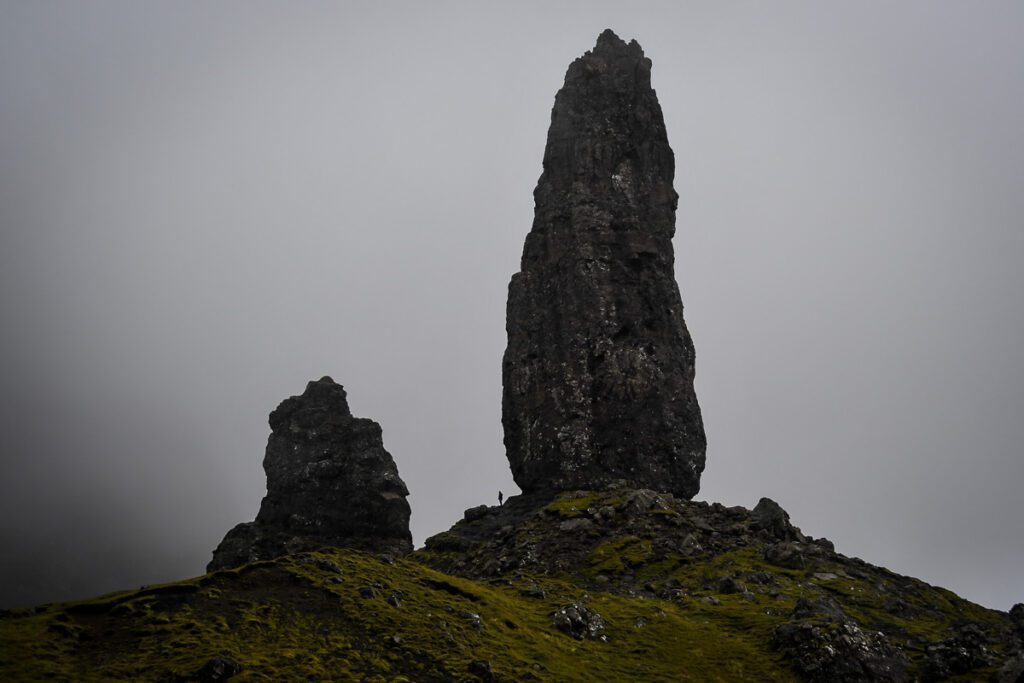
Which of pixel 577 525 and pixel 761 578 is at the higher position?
pixel 577 525

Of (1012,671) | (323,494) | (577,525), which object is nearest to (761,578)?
(577,525)

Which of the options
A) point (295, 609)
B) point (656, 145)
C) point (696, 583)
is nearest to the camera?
point (295, 609)

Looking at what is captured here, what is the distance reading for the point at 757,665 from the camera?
46.8 meters

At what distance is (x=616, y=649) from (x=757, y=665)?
303 inches

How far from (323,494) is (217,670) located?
54.9 metres

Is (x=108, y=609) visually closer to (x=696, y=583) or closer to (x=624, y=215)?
(x=696, y=583)

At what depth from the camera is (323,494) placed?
8775 centimetres

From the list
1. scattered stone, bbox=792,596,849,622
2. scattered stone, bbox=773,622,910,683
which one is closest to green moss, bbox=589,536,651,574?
scattered stone, bbox=792,596,849,622

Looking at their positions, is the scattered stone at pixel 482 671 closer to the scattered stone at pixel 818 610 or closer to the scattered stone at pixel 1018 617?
the scattered stone at pixel 818 610

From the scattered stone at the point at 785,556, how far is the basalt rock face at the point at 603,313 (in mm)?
18134

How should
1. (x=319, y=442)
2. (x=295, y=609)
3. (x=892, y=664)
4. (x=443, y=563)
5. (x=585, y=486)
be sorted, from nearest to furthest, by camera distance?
(x=295, y=609) < (x=892, y=664) < (x=443, y=563) < (x=585, y=486) < (x=319, y=442)

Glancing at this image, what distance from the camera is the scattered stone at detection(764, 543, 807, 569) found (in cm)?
6525

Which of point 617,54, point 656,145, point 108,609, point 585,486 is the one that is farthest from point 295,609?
point 617,54

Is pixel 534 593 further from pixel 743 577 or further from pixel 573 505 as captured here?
pixel 573 505
